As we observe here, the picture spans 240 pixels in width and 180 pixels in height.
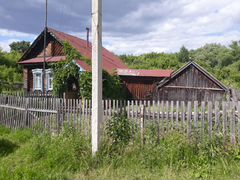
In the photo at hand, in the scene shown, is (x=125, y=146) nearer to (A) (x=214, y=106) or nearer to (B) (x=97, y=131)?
(B) (x=97, y=131)

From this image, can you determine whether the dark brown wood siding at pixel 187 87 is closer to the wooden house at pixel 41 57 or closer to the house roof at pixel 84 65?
the wooden house at pixel 41 57

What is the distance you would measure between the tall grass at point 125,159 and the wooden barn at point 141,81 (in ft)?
55.3

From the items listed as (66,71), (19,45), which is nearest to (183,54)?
(19,45)

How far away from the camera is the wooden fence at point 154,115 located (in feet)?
17.8

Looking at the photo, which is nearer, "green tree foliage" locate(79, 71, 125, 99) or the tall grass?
the tall grass

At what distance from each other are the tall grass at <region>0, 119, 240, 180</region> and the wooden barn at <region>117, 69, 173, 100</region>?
16856 millimetres

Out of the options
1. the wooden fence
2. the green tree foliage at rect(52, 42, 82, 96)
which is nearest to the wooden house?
the green tree foliage at rect(52, 42, 82, 96)

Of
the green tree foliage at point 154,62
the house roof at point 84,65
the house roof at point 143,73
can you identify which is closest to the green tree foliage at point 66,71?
the house roof at point 84,65

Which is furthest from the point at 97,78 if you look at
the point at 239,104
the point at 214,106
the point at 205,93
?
the point at 205,93

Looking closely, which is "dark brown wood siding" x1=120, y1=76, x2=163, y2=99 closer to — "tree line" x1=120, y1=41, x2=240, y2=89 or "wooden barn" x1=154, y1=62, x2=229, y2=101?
"wooden barn" x1=154, y1=62, x2=229, y2=101

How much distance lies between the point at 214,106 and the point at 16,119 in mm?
6626

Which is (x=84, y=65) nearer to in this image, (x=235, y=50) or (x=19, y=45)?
(x=235, y=50)

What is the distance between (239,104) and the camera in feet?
17.5

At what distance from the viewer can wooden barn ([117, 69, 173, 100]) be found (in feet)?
74.7
